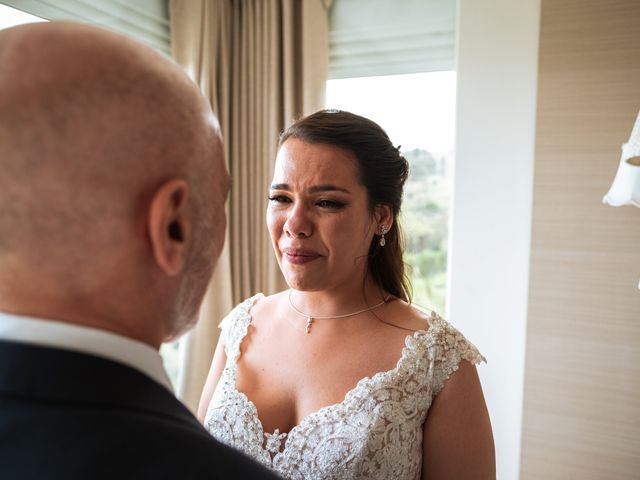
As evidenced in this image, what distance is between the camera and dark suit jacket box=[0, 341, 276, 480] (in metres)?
0.43

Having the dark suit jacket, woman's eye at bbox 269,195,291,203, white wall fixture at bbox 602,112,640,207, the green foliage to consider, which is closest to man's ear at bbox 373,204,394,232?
woman's eye at bbox 269,195,291,203

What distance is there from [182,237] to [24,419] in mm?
239

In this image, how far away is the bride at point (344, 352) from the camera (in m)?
1.29

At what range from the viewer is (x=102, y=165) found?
1.68ft

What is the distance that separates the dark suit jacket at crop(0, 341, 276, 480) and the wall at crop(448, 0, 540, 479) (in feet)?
7.00

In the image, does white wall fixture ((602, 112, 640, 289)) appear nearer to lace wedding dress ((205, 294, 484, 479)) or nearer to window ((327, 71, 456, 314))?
lace wedding dress ((205, 294, 484, 479))

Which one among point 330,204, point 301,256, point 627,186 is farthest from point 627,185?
point 301,256

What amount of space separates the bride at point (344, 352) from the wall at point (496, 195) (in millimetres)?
948

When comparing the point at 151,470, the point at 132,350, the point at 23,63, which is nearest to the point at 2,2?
the point at 23,63

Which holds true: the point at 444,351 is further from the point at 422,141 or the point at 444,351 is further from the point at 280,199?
the point at 422,141

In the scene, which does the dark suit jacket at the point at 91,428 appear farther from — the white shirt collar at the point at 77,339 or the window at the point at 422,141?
the window at the point at 422,141

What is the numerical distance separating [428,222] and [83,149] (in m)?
2.59

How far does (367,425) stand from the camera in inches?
50.2

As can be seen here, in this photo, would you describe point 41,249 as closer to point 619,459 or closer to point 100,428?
point 100,428
